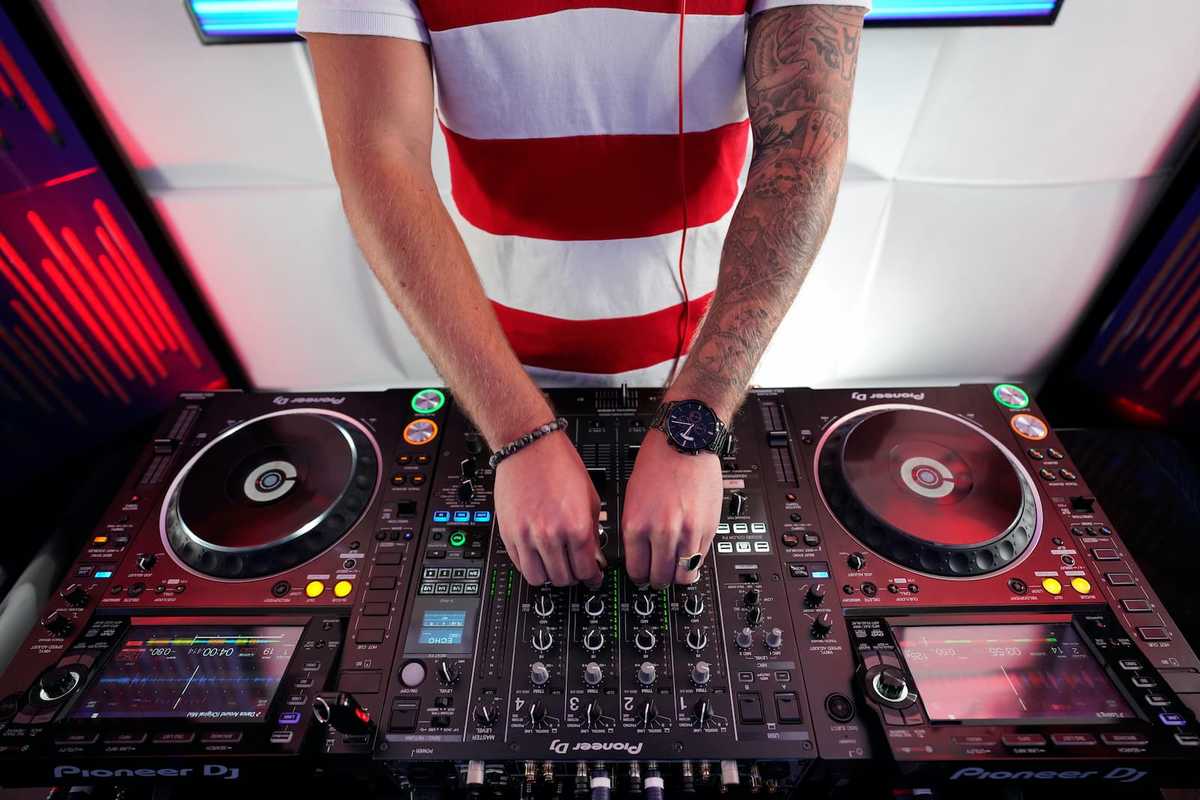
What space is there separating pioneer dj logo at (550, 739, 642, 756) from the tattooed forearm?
537mm

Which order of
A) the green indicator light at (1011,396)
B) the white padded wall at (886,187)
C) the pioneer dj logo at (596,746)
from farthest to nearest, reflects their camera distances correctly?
the white padded wall at (886,187)
the green indicator light at (1011,396)
the pioneer dj logo at (596,746)

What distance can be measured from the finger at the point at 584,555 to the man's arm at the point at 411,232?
0.09 meters

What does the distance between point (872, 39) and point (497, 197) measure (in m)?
1.33

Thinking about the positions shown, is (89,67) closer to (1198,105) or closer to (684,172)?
(684,172)

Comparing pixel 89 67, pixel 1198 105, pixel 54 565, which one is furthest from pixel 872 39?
pixel 54 565

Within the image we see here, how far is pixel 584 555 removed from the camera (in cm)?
92

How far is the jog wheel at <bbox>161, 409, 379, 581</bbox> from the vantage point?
3.41 feet

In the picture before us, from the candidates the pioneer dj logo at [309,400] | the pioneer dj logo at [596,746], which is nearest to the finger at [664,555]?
the pioneer dj logo at [596,746]

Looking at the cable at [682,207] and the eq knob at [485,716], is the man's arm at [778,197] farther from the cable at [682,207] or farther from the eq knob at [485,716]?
the eq knob at [485,716]

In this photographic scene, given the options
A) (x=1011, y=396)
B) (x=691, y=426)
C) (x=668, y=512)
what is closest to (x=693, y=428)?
(x=691, y=426)

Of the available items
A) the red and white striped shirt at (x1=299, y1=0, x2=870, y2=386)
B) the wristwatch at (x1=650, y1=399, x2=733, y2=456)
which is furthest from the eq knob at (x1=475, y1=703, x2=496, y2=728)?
the red and white striped shirt at (x1=299, y1=0, x2=870, y2=386)

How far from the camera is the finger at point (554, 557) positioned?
91cm

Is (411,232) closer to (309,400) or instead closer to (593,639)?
(309,400)

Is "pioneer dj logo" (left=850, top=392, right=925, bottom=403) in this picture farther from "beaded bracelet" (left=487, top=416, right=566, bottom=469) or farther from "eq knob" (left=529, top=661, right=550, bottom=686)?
"eq knob" (left=529, top=661, right=550, bottom=686)
